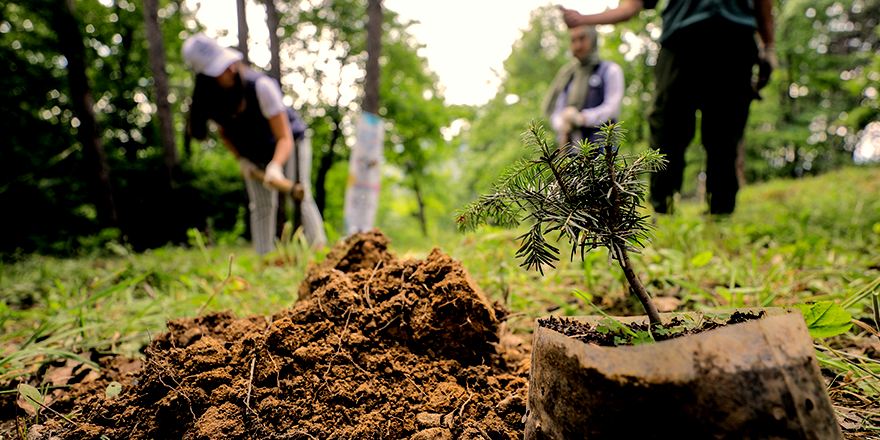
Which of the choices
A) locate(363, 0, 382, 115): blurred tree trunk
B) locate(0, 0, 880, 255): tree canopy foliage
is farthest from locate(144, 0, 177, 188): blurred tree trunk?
locate(363, 0, 382, 115): blurred tree trunk

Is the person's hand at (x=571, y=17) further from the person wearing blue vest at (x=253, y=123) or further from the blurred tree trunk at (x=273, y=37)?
the blurred tree trunk at (x=273, y=37)

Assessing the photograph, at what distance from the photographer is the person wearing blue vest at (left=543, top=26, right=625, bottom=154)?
4062 millimetres

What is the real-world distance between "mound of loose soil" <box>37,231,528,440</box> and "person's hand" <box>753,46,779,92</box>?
3.37m

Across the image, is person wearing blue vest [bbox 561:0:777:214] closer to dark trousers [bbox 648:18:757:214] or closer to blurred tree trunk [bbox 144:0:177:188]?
dark trousers [bbox 648:18:757:214]

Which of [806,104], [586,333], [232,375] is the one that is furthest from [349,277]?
[806,104]

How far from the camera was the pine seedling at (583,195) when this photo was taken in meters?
0.80

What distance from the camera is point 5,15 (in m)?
8.05

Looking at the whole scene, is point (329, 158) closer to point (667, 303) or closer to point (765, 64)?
point (765, 64)

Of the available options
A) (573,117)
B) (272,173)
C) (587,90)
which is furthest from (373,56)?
(573,117)

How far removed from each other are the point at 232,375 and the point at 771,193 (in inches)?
411

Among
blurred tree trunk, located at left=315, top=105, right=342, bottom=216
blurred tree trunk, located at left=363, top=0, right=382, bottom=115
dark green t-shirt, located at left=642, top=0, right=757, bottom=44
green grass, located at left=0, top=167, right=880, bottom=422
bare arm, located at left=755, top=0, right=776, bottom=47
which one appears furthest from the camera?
blurred tree trunk, located at left=315, top=105, right=342, bottom=216

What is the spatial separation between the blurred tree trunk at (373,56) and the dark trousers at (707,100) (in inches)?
206

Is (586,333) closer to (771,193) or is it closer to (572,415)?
(572,415)

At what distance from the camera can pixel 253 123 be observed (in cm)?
408
